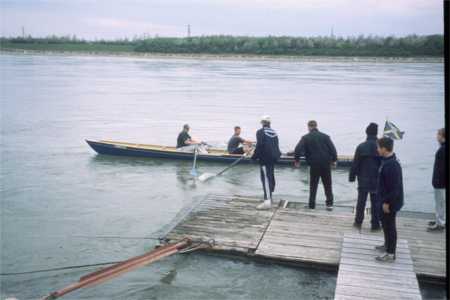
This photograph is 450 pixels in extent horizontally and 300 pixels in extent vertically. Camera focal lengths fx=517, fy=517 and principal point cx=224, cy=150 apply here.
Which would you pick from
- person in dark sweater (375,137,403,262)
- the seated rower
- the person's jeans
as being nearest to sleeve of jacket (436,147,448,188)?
the person's jeans

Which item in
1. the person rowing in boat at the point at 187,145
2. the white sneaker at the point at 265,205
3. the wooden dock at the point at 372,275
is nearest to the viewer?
the wooden dock at the point at 372,275

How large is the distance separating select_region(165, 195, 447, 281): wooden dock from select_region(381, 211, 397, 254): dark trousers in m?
0.68

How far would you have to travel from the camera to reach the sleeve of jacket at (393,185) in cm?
651

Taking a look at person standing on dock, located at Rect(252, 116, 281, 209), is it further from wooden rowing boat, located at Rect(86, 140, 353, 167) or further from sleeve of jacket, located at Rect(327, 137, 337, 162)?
wooden rowing boat, located at Rect(86, 140, 353, 167)

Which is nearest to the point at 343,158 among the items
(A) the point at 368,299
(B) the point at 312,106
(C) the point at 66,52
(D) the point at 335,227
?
(D) the point at 335,227

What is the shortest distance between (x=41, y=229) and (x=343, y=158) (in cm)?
926

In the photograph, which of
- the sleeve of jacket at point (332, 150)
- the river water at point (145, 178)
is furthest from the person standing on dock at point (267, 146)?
the river water at point (145, 178)

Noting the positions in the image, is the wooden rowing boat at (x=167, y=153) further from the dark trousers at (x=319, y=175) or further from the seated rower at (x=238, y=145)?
the dark trousers at (x=319, y=175)

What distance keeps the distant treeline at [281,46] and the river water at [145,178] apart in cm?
5184

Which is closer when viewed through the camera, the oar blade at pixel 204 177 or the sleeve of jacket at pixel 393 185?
the sleeve of jacket at pixel 393 185

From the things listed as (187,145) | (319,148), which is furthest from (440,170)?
(187,145)

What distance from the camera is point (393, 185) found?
6520mm

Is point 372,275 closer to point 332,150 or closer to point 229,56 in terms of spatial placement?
point 332,150

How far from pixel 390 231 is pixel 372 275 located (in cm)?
64
